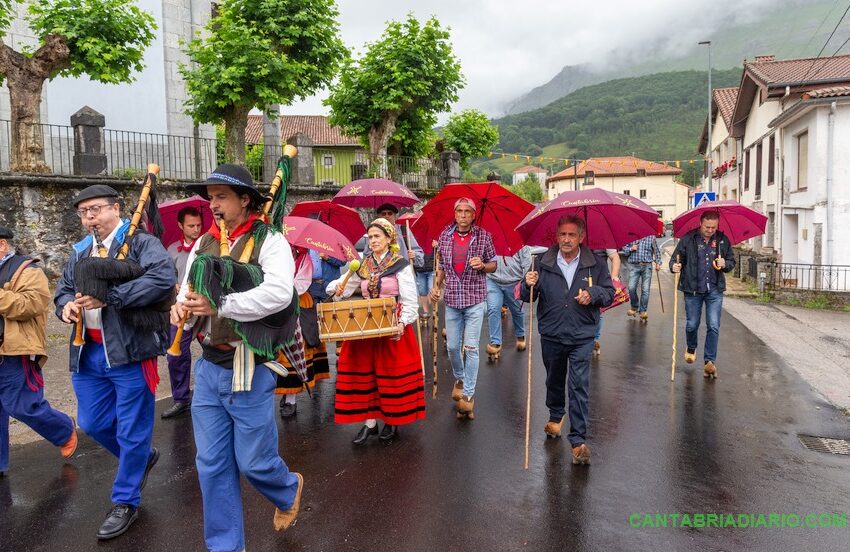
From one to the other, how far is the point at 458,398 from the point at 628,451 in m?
1.77

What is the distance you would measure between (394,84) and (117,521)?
18.5 meters

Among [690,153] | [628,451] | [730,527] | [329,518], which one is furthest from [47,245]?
[690,153]

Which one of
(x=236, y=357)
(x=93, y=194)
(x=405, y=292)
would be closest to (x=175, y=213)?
(x=93, y=194)

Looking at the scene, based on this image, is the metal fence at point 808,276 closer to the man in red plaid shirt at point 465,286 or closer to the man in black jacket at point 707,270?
the man in black jacket at point 707,270

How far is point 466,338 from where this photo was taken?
6.18 metres

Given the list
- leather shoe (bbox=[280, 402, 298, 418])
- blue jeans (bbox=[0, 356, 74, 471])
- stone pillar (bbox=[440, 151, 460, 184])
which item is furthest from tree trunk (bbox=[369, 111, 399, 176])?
blue jeans (bbox=[0, 356, 74, 471])

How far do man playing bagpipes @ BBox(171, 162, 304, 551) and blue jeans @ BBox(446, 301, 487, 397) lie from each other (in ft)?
9.71

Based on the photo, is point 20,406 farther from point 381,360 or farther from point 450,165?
point 450,165

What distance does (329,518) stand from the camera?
13.1 ft

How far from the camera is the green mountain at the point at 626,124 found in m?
106

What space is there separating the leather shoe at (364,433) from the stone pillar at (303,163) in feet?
43.8

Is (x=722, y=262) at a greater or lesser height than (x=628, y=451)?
greater

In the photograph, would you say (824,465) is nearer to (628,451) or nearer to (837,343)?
(628,451)

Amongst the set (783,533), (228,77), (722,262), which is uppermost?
(228,77)
